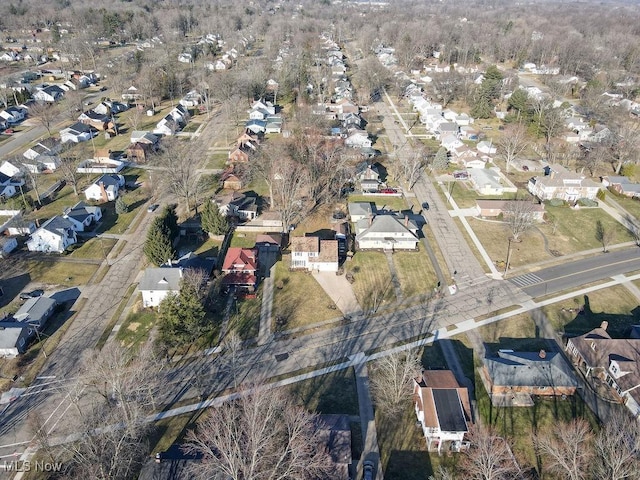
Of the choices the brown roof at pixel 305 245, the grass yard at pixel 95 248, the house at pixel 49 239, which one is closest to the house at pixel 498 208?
the brown roof at pixel 305 245

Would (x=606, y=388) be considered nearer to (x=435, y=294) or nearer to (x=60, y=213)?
(x=435, y=294)

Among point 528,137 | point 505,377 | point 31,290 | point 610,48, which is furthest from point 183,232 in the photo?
point 610,48

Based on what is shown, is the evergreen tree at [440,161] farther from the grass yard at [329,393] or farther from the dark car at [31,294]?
the dark car at [31,294]

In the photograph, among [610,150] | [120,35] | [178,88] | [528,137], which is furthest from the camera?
[120,35]

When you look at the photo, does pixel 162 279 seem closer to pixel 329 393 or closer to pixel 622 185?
pixel 329 393

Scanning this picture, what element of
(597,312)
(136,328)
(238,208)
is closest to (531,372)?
(597,312)

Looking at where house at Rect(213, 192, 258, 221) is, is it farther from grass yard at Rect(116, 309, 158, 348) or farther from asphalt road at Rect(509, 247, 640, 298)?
asphalt road at Rect(509, 247, 640, 298)
